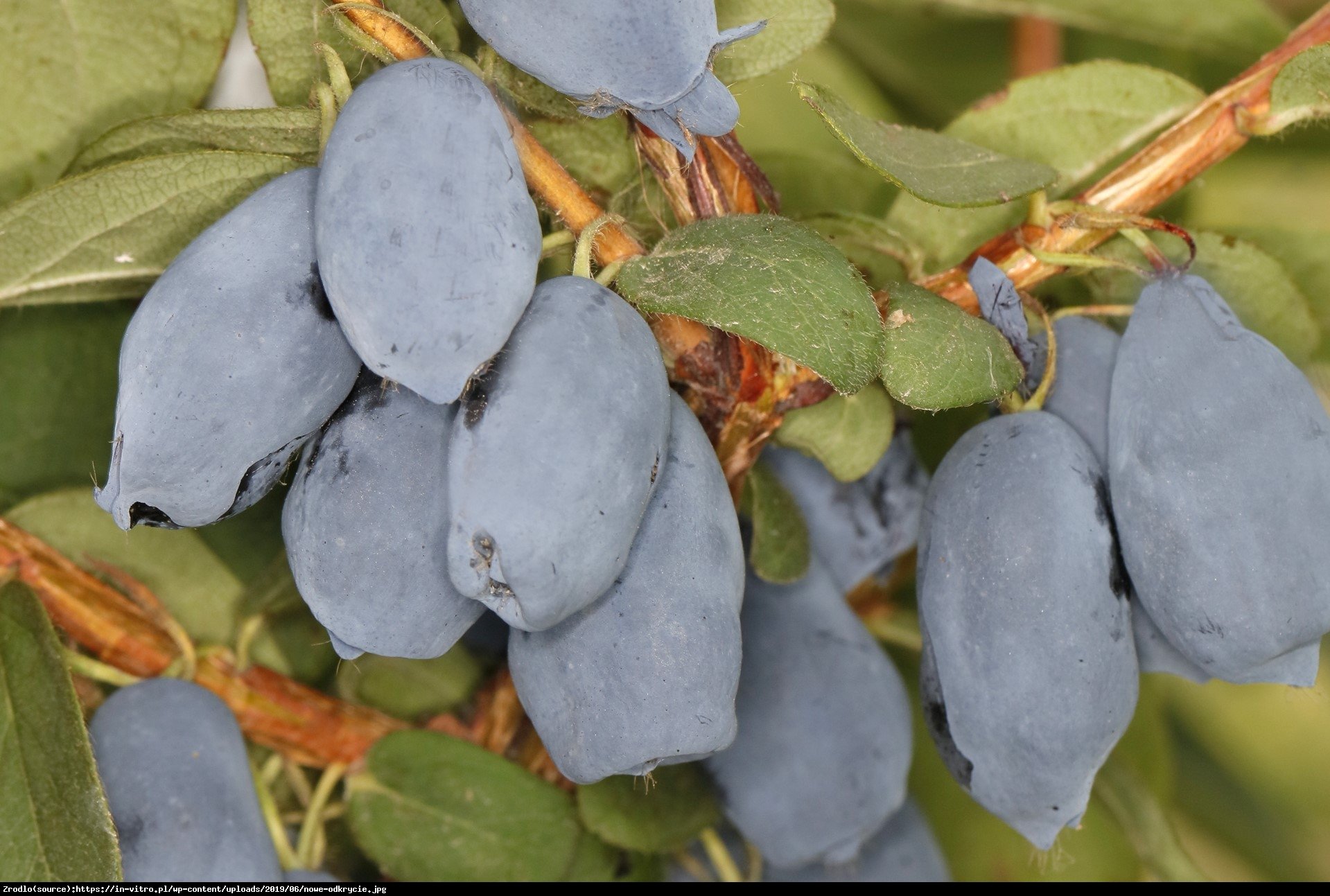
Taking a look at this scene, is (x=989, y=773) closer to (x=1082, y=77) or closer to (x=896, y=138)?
(x=896, y=138)

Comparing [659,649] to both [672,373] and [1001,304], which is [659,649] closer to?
[672,373]

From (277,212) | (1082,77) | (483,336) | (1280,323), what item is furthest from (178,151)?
(1280,323)

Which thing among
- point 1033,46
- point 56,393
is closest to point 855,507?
point 56,393

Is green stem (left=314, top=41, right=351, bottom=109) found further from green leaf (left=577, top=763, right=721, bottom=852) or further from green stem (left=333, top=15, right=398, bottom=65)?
green leaf (left=577, top=763, right=721, bottom=852)

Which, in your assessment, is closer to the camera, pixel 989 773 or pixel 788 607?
pixel 989 773

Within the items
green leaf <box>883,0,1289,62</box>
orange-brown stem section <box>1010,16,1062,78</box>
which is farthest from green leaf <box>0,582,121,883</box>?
orange-brown stem section <box>1010,16,1062,78</box>
